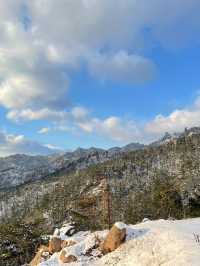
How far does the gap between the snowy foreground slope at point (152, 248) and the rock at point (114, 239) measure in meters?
0.49

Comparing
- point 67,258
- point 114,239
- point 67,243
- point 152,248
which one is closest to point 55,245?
point 67,243

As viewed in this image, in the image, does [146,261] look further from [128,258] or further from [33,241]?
[33,241]

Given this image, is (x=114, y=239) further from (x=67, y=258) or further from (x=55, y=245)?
(x=55, y=245)

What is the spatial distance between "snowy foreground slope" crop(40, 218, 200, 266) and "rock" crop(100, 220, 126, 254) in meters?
0.49

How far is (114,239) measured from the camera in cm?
3228

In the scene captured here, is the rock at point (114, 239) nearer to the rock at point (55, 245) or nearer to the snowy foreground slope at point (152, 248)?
the snowy foreground slope at point (152, 248)

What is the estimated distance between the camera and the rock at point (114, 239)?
3212 cm

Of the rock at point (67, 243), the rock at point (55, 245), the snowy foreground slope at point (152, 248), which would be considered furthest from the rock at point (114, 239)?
the rock at point (55, 245)

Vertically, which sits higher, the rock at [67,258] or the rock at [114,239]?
the rock at [114,239]

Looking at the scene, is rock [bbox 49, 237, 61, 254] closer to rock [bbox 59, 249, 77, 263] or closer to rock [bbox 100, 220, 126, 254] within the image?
rock [bbox 59, 249, 77, 263]

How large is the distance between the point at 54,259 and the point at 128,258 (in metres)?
8.13

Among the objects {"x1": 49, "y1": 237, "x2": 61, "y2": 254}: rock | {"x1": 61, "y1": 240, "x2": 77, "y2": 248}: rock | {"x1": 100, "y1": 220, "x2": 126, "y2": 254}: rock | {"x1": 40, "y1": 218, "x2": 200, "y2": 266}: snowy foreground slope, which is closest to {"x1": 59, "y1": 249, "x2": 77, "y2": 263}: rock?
{"x1": 40, "y1": 218, "x2": 200, "y2": 266}: snowy foreground slope

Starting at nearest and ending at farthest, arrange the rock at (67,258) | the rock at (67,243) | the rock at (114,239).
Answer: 1. the rock at (114,239)
2. the rock at (67,258)
3. the rock at (67,243)

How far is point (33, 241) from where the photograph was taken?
64.4 meters
